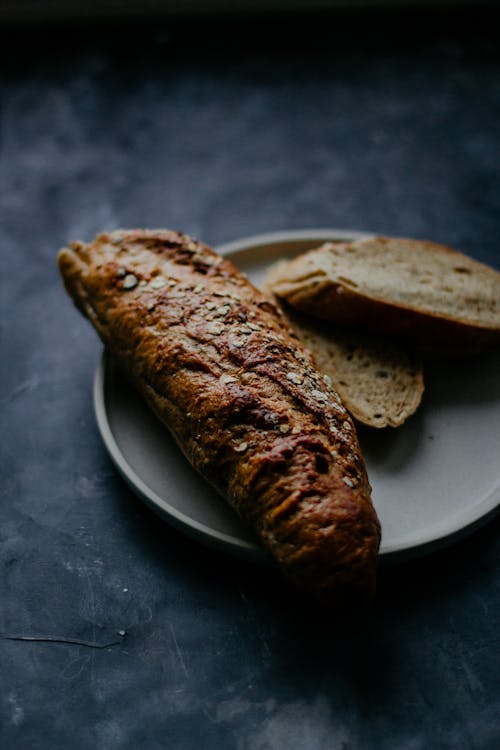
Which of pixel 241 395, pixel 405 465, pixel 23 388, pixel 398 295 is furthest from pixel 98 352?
pixel 405 465

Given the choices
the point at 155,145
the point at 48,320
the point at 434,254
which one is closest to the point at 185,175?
the point at 155,145

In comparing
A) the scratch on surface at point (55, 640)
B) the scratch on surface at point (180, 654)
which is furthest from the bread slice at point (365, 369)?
the scratch on surface at point (55, 640)

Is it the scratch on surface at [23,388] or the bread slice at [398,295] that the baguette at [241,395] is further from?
the scratch on surface at [23,388]

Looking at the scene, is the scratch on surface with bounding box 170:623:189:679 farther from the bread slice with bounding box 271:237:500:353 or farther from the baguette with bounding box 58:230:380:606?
the bread slice with bounding box 271:237:500:353

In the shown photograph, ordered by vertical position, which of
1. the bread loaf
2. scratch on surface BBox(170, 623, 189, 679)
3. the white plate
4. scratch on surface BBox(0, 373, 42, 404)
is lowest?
scratch on surface BBox(170, 623, 189, 679)

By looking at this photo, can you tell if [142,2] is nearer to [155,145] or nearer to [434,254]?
[155,145]

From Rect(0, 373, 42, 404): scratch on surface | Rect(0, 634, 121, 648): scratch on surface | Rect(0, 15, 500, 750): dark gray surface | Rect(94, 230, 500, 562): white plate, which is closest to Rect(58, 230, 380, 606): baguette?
Rect(94, 230, 500, 562): white plate

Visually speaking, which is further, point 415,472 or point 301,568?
point 415,472

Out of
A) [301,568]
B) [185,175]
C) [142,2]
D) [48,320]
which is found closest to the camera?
[301,568]
